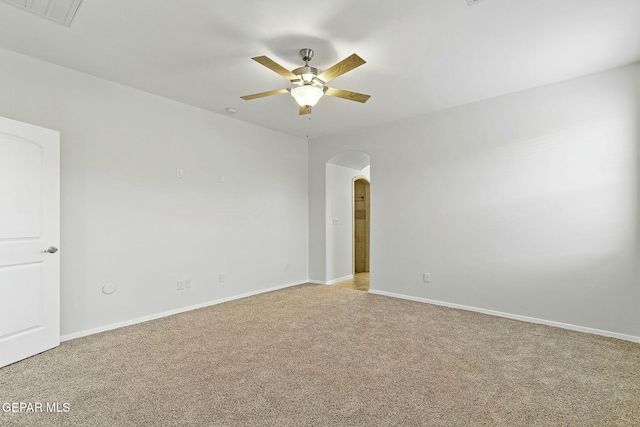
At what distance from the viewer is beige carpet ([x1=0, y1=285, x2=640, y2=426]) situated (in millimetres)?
1897

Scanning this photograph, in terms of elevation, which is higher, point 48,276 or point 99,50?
point 99,50

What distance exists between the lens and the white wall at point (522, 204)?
319cm

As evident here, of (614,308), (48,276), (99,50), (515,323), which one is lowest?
(515,323)

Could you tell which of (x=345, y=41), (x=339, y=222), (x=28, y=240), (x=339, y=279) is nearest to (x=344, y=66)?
(x=345, y=41)

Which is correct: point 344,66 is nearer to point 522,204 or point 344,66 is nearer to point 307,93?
point 307,93

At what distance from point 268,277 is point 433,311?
261cm

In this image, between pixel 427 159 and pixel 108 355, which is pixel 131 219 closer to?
pixel 108 355

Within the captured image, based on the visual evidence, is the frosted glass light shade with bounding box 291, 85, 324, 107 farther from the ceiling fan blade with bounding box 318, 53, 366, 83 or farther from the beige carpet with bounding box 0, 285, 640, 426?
the beige carpet with bounding box 0, 285, 640, 426

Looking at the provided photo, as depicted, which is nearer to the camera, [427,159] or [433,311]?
[433,311]

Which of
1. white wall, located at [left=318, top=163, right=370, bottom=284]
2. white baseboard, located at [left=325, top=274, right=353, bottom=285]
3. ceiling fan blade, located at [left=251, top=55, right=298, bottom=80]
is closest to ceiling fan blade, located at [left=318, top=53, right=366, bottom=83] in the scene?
ceiling fan blade, located at [left=251, top=55, right=298, bottom=80]

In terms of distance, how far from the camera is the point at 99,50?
110 inches

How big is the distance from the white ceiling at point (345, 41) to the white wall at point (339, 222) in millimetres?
2405

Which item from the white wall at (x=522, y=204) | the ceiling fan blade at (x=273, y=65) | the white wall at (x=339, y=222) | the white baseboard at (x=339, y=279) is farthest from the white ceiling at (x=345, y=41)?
the white baseboard at (x=339, y=279)

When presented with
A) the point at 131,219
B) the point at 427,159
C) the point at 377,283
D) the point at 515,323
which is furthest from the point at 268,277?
the point at 515,323
